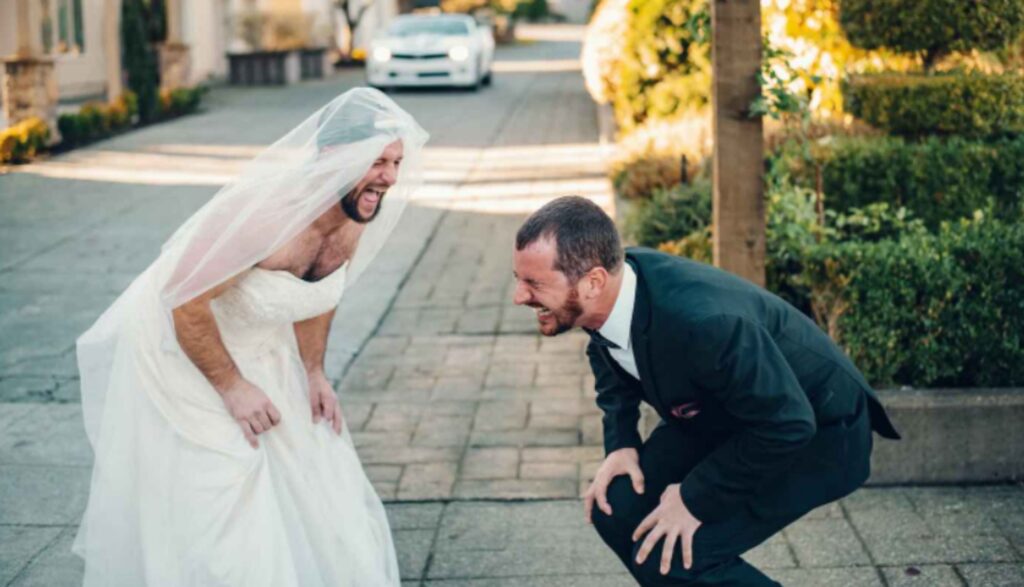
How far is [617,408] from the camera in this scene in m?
3.48

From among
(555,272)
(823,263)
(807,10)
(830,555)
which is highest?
(807,10)

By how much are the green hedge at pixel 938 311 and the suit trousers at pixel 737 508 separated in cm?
207

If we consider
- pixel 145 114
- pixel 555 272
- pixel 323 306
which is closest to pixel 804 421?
pixel 555 272

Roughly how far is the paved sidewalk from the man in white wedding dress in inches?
24.5

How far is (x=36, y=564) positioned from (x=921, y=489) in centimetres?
326

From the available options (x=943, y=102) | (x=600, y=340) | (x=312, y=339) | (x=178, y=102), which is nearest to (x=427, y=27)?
(x=178, y=102)

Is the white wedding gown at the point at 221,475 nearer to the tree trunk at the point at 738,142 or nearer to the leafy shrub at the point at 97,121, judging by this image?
the tree trunk at the point at 738,142

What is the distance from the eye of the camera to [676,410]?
311cm

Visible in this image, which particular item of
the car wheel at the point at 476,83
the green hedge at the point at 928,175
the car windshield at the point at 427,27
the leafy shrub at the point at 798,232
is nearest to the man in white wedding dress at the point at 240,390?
the leafy shrub at the point at 798,232

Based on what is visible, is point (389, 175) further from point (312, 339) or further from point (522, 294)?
point (522, 294)

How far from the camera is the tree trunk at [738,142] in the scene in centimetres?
536

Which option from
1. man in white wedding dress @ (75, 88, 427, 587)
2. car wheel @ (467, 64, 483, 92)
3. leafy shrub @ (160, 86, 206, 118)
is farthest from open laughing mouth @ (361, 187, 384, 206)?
car wheel @ (467, 64, 483, 92)

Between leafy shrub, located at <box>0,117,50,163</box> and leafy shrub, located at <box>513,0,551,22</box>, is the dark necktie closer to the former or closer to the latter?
leafy shrub, located at <box>0,117,50,163</box>

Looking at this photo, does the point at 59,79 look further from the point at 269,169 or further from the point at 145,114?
the point at 269,169
